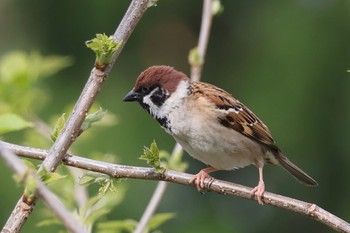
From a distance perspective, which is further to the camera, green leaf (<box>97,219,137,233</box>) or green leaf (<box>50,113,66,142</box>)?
green leaf (<box>97,219,137,233</box>)

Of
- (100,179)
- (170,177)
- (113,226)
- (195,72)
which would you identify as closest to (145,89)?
(195,72)

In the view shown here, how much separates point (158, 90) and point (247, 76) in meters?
2.41

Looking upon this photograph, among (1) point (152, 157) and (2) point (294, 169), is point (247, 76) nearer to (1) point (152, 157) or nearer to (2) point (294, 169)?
(2) point (294, 169)

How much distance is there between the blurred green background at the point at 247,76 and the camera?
541cm

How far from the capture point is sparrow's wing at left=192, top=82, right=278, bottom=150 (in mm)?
3547

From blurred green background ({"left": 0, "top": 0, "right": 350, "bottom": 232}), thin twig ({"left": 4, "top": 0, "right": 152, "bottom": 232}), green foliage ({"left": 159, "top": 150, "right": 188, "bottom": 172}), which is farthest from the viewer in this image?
blurred green background ({"left": 0, "top": 0, "right": 350, "bottom": 232})

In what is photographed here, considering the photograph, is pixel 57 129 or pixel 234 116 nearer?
pixel 57 129

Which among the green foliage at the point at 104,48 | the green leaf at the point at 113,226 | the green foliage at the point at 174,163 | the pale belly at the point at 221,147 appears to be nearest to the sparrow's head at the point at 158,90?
the pale belly at the point at 221,147

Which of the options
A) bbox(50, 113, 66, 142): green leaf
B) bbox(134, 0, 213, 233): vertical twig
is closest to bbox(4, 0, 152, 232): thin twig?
bbox(50, 113, 66, 142): green leaf

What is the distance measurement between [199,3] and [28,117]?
3.13 m

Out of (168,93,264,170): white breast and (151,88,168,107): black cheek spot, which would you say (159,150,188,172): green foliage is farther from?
(151,88,168,107): black cheek spot

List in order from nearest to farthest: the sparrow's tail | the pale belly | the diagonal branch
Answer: the diagonal branch, the pale belly, the sparrow's tail

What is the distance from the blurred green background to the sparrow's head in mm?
1552

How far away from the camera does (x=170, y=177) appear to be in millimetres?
2436
